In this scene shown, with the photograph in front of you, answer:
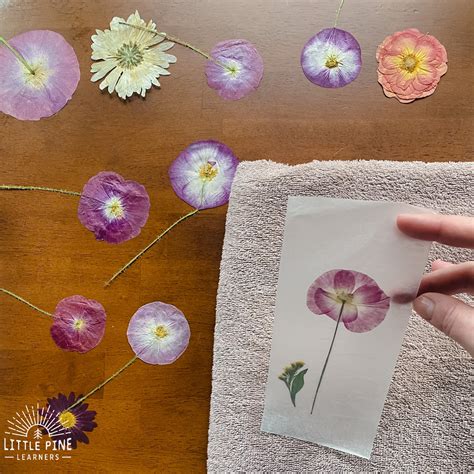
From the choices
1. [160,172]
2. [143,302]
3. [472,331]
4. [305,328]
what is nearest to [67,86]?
[160,172]

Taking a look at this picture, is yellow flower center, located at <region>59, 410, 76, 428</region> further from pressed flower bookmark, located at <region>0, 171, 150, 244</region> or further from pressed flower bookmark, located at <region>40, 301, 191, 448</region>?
pressed flower bookmark, located at <region>0, 171, 150, 244</region>

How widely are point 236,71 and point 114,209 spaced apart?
0.79ft

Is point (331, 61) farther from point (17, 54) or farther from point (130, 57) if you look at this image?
point (17, 54)

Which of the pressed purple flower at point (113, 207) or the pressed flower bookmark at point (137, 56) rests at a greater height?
the pressed flower bookmark at point (137, 56)

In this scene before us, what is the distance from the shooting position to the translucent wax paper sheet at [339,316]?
0.51 metres

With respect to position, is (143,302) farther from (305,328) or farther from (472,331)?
(472,331)

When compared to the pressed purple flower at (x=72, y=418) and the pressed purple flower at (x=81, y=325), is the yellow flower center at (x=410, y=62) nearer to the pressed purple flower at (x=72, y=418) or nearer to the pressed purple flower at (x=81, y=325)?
the pressed purple flower at (x=81, y=325)

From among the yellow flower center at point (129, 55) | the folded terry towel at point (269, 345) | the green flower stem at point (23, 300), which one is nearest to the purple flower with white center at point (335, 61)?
the folded terry towel at point (269, 345)

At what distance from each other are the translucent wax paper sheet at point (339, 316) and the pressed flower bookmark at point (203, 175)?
5.1 inches

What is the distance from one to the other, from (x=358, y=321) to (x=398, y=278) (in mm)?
73

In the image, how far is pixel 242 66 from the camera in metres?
0.65

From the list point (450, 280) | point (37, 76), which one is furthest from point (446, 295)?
point (37, 76)

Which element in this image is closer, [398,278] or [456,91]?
[398,278]

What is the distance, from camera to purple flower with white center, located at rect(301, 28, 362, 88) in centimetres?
64
